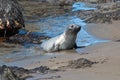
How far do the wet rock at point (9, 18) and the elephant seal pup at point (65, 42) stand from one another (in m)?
2.02

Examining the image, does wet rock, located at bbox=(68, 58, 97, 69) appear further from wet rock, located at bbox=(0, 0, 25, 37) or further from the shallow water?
wet rock, located at bbox=(0, 0, 25, 37)

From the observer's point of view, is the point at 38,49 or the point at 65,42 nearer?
the point at 65,42

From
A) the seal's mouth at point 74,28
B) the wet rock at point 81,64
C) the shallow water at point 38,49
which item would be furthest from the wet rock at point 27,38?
the wet rock at point 81,64

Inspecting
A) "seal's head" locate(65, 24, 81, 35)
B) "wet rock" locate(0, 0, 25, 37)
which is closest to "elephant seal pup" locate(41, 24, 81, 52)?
"seal's head" locate(65, 24, 81, 35)

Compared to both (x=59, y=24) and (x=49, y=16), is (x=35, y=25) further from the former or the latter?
(x=49, y=16)

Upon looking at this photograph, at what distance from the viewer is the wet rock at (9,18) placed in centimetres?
1126

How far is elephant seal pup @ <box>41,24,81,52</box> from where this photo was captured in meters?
9.38

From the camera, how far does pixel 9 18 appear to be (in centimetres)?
1133

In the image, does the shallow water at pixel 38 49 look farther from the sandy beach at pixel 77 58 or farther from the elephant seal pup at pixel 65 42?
the elephant seal pup at pixel 65 42

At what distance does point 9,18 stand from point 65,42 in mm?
2490

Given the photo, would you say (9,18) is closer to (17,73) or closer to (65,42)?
(65,42)

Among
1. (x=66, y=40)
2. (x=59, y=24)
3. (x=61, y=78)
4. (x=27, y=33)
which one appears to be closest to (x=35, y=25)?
(x=59, y=24)

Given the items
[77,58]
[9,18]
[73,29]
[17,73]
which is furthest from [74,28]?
[17,73]

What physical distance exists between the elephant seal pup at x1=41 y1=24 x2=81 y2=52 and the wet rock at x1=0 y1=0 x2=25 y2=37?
2.02 meters
